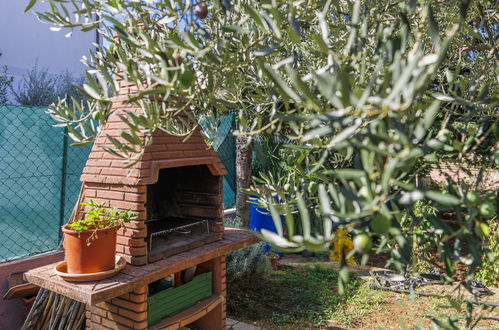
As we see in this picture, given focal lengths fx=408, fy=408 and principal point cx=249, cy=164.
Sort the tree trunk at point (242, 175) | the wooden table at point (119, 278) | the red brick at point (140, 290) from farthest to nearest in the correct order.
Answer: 1. the tree trunk at point (242, 175)
2. the red brick at point (140, 290)
3. the wooden table at point (119, 278)

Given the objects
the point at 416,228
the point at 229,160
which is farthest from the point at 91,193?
the point at 229,160

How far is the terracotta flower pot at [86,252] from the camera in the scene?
2.82m

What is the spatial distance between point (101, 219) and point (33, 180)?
1.51m

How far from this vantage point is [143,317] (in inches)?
123

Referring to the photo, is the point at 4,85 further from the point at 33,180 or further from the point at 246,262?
the point at 246,262

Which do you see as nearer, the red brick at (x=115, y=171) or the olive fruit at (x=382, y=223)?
the olive fruit at (x=382, y=223)

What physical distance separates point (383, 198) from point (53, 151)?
4.15 meters

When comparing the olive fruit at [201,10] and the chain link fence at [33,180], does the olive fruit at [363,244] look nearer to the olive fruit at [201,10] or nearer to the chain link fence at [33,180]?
the olive fruit at [201,10]

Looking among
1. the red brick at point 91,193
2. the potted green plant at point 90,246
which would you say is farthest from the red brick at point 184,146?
the potted green plant at point 90,246

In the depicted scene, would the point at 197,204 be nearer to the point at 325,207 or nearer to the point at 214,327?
the point at 214,327

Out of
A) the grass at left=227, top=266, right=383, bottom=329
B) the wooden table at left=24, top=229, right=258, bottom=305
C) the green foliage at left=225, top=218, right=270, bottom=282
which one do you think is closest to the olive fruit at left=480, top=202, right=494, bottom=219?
the wooden table at left=24, top=229, right=258, bottom=305

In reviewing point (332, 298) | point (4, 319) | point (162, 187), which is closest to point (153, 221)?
point (162, 187)

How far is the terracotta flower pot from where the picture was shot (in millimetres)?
2820

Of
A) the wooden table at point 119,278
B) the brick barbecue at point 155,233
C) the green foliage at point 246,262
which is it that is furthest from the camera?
the green foliage at point 246,262
